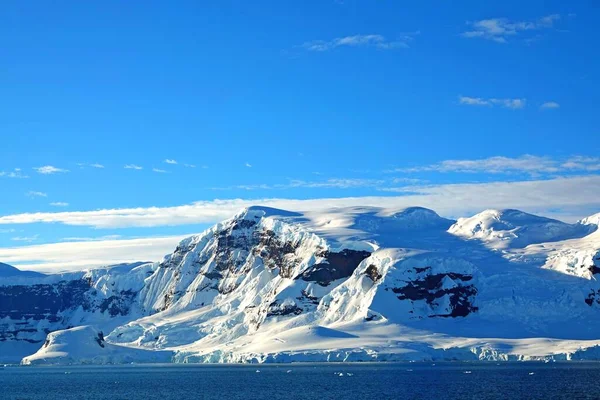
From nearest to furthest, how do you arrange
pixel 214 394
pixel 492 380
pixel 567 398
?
pixel 567 398, pixel 214 394, pixel 492 380

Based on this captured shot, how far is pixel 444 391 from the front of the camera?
170m

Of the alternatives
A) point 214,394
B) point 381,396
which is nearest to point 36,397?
point 214,394

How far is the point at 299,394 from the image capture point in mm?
174125

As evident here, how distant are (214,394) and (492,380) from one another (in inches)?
2293

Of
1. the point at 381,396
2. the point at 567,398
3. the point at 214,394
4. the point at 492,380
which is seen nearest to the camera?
the point at 567,398

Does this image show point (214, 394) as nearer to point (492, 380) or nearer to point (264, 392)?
point (264, 392)

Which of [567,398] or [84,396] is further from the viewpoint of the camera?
[84,396]

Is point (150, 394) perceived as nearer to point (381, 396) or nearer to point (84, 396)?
point (84, 396)

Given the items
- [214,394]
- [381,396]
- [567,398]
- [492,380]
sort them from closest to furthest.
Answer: [567,398] → [381,396] → [214,394] → [492,380]

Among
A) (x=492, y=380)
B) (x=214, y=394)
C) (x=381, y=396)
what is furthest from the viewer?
(x=492, y=380)

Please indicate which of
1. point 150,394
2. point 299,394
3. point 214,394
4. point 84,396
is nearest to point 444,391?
point 299,394

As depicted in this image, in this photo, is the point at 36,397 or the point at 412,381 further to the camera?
the point at 412,381

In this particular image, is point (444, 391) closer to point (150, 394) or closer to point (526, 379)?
point (526, 379)

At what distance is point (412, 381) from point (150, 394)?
55679 mm
